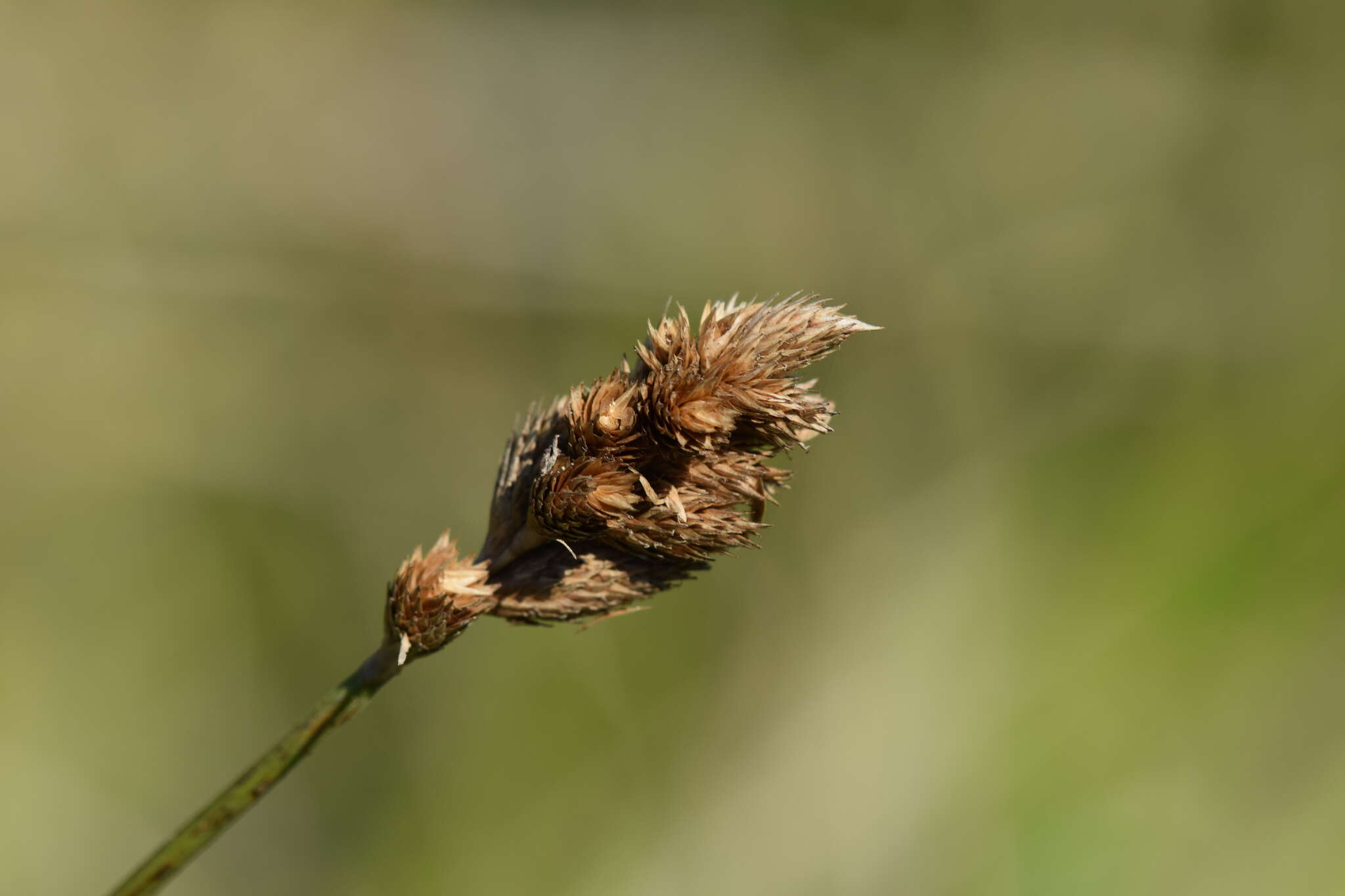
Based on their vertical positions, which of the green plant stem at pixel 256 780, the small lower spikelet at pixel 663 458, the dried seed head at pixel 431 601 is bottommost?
the green plant stem at pixel 256 780

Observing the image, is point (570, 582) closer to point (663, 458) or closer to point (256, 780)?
point (663, 458)

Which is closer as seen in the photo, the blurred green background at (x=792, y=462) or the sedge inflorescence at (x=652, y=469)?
the sedge inflorescence at (x=652, y=469)

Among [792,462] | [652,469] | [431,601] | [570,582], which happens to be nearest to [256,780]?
[431,601]

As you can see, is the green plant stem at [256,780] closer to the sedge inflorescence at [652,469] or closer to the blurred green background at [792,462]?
the sedge inflorescence at [652,469]

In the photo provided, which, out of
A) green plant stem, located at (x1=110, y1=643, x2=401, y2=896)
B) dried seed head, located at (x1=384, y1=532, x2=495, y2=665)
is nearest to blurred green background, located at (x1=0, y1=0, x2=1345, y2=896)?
green plant stem, located at (x1=110, y1=643, x2=401, y2=896)

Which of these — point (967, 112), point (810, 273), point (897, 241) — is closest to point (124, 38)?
point (810, 273)

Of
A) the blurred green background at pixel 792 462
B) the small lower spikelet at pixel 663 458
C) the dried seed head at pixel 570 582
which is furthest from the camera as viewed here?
the blurred green background at pixel 792 462

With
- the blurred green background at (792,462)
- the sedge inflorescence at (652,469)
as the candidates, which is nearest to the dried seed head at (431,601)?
the sedge inflorescence at (652,469)

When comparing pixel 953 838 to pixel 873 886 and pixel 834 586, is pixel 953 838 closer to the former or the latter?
pixel 873 886
